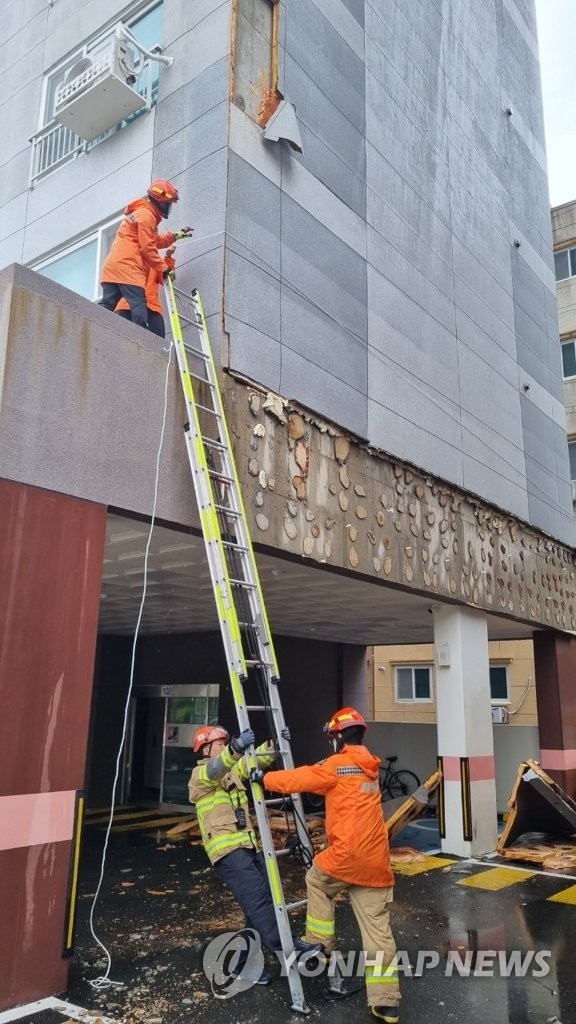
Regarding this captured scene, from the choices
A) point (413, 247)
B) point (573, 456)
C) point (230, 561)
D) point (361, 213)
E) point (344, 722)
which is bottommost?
point (344, 722)

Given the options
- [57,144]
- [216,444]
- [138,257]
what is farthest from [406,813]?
[57,144]

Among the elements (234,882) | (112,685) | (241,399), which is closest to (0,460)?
(241,399)

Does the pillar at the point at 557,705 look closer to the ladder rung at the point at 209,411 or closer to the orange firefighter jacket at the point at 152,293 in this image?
the ladder rung at the point at 209,411

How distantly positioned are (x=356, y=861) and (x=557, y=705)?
9.94 meters

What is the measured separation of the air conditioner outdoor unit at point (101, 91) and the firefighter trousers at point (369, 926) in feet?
26.8

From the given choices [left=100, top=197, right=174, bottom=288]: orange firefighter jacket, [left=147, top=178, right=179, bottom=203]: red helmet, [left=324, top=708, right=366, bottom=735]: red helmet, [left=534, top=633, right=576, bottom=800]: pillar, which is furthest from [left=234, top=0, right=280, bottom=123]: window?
[left=534, top=633, right=576, bottom=800]: pillar

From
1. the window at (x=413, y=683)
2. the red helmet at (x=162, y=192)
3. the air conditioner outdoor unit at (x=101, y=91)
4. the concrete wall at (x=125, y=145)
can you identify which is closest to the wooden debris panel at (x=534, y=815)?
the concrete wall at (x=125, y=145)

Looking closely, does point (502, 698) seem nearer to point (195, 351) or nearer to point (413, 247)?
point (413, 247)

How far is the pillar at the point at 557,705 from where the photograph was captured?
13.8 m

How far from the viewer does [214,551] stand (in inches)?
233

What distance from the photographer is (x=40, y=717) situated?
5.14m

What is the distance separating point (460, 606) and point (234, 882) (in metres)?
6.49

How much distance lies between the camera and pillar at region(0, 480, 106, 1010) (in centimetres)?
485

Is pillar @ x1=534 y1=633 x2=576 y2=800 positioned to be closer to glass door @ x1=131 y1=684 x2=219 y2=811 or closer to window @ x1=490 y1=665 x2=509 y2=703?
glass door @ x1=131 y1=684 x2=219 y2=811
